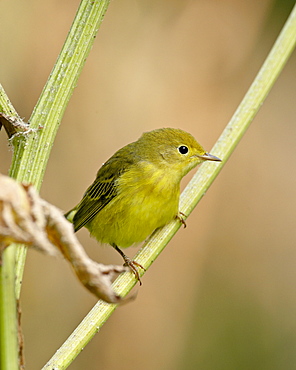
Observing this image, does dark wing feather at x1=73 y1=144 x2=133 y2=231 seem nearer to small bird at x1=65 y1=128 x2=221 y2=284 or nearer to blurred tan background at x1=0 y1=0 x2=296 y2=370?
small bird at x1=65 y1=128 x2=221 y2=284

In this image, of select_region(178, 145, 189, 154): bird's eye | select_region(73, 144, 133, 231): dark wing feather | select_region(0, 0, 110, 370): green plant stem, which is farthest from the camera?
select_region(73, 144, 133, 231): dark wing feather

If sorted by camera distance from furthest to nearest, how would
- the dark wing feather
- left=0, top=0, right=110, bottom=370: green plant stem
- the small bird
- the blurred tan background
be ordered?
the blurred tan background, the dark wing feather, the small bird, left=0, top=0, right=110, bottom=370: green plant stem

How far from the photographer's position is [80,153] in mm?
4742

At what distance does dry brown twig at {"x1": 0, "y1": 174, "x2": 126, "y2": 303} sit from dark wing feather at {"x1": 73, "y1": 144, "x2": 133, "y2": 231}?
279 cm

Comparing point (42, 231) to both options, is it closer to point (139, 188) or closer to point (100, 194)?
point (139, 188)

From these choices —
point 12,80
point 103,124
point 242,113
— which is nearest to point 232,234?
point 103,124

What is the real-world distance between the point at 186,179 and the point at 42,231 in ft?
12.9

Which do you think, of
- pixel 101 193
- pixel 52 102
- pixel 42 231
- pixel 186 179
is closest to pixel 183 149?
pixel 101 193

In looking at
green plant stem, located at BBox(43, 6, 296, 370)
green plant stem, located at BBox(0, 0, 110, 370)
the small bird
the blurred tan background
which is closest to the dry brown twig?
green plant stem, located at BBox(0, 0, 110, 370)

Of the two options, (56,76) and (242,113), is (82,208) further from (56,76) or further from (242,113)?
(56,76)

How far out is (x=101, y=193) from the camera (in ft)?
12.8

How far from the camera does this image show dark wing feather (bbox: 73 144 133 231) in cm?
384

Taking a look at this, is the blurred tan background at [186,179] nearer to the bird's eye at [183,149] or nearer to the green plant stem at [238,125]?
the bird's eye at [183,149]

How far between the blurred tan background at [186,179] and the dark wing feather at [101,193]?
2.42 feet
